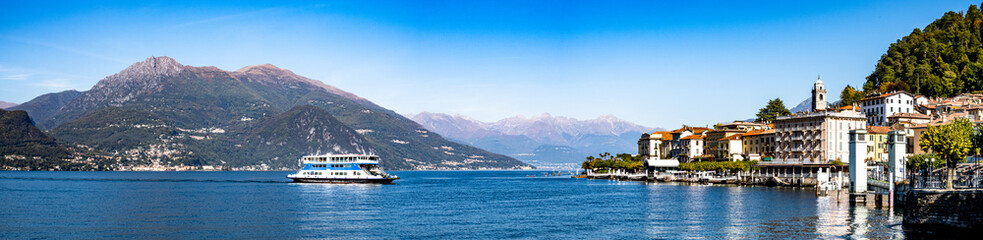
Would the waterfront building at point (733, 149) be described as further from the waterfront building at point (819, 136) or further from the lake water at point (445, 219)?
the lake water at point (445, 219)

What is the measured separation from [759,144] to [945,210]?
450 feet

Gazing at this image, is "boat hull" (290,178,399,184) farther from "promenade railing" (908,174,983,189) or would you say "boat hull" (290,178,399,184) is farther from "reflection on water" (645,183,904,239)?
"promenade railing" (908,174,983,189)

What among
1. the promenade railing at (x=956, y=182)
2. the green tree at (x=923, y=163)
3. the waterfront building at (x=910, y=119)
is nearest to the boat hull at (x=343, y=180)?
the waterfront building at (x=910, y=119)

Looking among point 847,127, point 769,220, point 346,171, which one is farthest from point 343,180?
point 769,220

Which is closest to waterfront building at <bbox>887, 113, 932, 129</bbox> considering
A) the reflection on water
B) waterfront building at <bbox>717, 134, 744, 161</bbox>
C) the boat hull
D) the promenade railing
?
waterfront building at <bbox>717, 134, 744, 161</bbox>

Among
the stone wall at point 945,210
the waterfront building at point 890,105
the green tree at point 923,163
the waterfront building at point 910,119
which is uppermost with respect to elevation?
the waterfront building at point 890,105

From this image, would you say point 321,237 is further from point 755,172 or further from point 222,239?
point 755,172

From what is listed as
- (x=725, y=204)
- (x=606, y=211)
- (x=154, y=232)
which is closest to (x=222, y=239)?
(x=154, y=232)

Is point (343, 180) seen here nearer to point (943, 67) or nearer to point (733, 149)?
point (733, 149)

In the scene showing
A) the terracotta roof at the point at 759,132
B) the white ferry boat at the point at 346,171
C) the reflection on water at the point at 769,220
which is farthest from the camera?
the terracotta roof at the point at 759,132

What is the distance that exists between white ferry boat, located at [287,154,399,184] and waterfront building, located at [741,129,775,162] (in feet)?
258

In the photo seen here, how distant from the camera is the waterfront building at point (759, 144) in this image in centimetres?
17950

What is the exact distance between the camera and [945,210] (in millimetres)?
52625

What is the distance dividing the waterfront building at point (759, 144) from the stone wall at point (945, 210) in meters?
120
